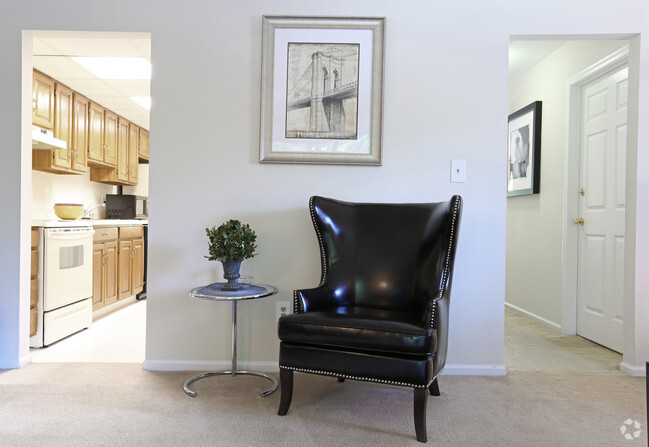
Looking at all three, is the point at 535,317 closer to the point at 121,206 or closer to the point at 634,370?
the point at 634,370

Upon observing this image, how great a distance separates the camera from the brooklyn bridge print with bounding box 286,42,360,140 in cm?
249

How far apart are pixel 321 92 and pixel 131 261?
3.07 meters

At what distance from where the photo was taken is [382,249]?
224 cm

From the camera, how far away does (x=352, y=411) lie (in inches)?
77.3

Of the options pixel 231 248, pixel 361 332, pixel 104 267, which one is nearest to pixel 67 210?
pixel 104 267

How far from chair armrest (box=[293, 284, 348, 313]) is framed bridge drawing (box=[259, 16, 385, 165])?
76 centimetres

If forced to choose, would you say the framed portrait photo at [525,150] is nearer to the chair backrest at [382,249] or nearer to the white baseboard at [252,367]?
the white baseboard at [252,367]

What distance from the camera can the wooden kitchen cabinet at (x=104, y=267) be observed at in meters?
3.77

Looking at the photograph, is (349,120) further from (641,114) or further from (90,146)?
(90,146)

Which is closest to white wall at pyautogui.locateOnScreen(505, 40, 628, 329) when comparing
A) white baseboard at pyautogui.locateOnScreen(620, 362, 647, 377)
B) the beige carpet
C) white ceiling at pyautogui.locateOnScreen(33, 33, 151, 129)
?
white baseboard at pyautogui.locateOnScreen(620, 362, 647, 377)

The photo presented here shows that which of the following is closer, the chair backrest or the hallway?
the chair backrest

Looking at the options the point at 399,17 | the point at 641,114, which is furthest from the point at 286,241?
the point at 641,114

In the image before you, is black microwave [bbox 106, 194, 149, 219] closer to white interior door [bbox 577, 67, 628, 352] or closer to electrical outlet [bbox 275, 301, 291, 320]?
electrical outlet [bbox 275, 301, 291, 320]

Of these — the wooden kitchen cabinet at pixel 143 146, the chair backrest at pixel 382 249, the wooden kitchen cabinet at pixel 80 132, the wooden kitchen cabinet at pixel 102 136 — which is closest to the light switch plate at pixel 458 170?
the chair backrest at pixel 382 249
